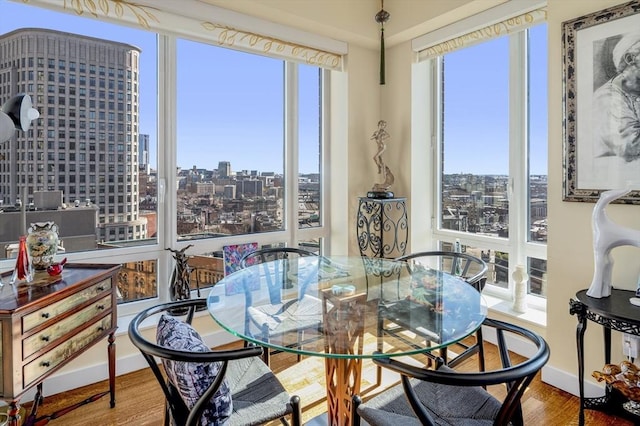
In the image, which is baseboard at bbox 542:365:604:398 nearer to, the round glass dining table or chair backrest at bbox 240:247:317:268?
the round glass dining table

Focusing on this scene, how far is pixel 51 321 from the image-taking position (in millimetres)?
1677

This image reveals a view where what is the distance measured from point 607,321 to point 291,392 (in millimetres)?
1673

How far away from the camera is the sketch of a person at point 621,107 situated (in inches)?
77.1

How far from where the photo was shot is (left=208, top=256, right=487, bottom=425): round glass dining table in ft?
4.51

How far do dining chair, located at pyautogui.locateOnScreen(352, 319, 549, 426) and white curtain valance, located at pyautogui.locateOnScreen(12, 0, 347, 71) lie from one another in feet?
7.95

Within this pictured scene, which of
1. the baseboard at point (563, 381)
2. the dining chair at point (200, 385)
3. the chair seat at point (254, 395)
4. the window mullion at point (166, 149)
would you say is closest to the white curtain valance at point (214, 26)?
the window mullion at point (166, 149)

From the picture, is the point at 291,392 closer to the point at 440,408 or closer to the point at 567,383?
the point at 440,408

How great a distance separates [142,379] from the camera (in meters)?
2.43

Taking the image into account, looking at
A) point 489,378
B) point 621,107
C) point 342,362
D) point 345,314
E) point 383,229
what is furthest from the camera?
point 383,229

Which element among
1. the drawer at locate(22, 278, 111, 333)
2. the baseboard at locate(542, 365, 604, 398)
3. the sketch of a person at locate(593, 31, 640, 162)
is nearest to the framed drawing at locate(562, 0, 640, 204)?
the sketch of a person at locate(593, 31, 640, 162)

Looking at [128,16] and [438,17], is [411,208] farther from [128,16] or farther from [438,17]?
[128,16]

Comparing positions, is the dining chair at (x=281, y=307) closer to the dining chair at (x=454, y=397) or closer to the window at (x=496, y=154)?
the dining chair at (x=454, y=397)

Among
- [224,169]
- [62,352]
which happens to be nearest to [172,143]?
[224,169]

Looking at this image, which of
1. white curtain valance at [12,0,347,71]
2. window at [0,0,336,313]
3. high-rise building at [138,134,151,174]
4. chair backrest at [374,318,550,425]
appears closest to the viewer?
chair backrest at [374,318,550,425]
